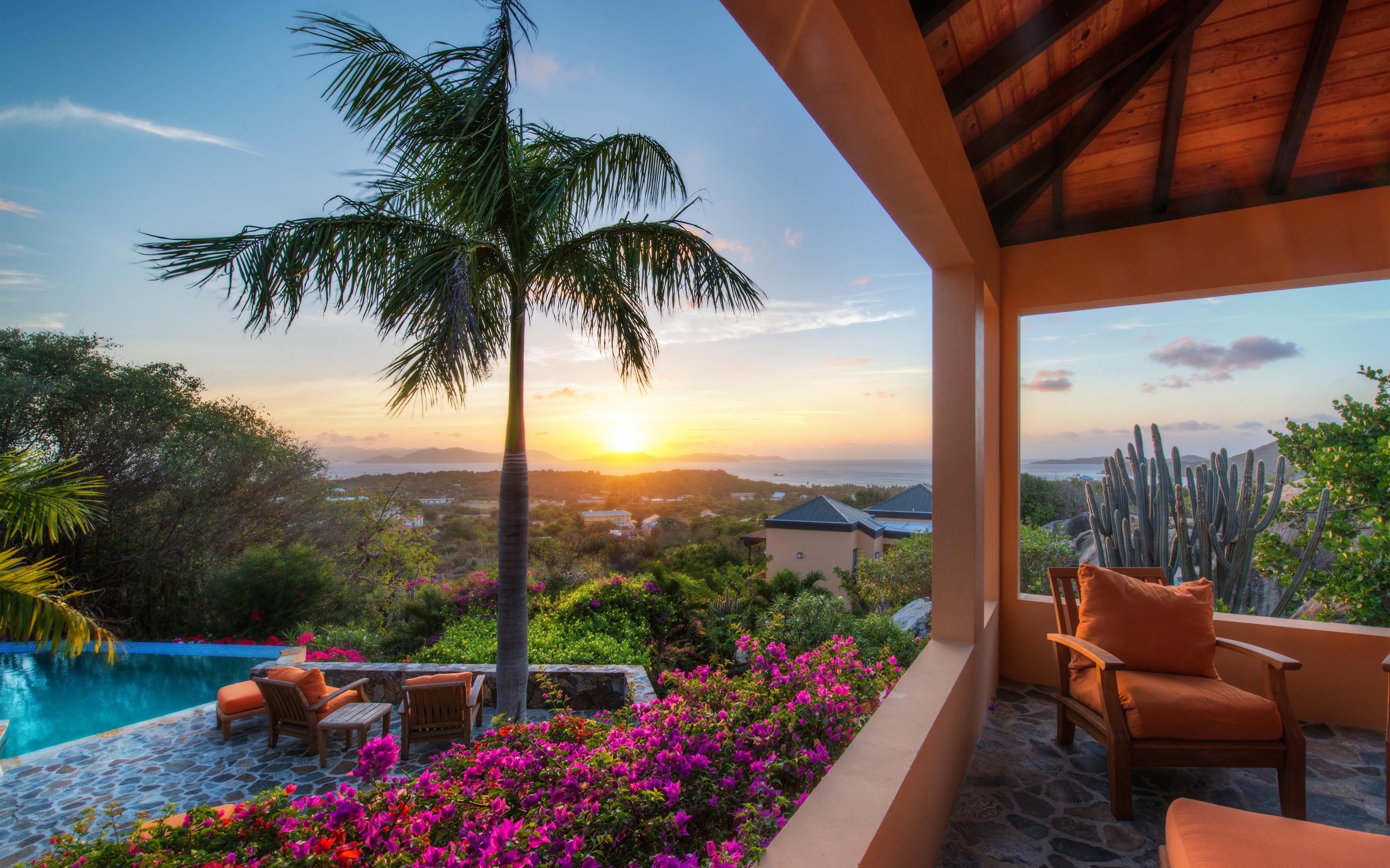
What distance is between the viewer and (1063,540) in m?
5.79

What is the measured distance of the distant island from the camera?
66.7 feet

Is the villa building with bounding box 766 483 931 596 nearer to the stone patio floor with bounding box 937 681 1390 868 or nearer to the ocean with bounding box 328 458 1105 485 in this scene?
the ocean with bounding box 328 458 1105 485

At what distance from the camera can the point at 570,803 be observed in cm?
144

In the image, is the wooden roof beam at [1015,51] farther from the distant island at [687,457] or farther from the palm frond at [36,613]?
the distant island at [687,457]

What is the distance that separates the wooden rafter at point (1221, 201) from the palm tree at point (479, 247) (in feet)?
7.50

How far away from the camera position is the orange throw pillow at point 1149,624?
2.62 metres

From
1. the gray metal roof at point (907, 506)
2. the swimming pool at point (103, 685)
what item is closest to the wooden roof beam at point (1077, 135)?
the swimming pool at point (103, 685)

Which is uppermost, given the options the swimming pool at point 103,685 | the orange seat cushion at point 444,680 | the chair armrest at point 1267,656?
the chair armrest at point 1267,656

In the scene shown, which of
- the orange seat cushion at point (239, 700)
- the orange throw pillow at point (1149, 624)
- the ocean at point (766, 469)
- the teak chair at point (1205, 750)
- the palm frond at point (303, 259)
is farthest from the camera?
the ocean at point (766, 469)

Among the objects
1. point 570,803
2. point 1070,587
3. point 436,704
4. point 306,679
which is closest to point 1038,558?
point 1070,587

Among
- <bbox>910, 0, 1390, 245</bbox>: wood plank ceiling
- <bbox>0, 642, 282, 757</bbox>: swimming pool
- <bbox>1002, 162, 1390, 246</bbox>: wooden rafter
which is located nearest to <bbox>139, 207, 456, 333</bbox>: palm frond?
<bbox>910, 0, 1390, 245</bbox>: wood plank ceiling

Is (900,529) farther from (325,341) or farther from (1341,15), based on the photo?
(325,341)

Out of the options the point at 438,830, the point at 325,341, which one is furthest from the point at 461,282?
the point at 325,341

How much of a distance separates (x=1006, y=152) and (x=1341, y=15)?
1260mm
